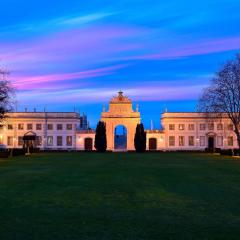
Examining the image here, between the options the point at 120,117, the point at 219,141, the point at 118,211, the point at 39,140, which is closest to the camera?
the point at 118,211

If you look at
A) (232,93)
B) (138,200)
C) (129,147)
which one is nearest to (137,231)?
(138,200)

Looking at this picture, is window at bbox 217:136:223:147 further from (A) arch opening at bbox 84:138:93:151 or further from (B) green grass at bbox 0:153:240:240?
(B) green grass at bbox 0:153:240:240

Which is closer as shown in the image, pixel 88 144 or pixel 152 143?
pixel 88 144

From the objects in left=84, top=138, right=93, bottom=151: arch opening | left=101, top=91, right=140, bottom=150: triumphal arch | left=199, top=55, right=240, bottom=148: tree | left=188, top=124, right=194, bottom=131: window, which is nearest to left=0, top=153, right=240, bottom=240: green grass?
left=199, top=55, right=240, bottom=148: tree

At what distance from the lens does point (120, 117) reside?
11344 cm

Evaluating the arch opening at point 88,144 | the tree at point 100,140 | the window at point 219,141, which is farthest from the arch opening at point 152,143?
the tree at point 100,140

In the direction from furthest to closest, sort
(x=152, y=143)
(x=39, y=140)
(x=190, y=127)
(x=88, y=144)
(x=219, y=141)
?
(x=190, y=127), (x=39, y=140), (x=219, y=141), (x=152, y=143), (x=88, y=144)

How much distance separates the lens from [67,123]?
121 meters

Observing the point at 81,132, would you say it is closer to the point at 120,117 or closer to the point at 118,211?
the point at 120,117

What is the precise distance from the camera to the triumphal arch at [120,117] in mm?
113000

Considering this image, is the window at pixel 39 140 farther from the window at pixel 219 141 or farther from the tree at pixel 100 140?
the window at pixel 219 141

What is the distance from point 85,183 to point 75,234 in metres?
12.0

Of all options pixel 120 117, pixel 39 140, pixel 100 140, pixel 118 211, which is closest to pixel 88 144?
pixel 120 117

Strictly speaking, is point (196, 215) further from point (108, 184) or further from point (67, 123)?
point (67, 123)
